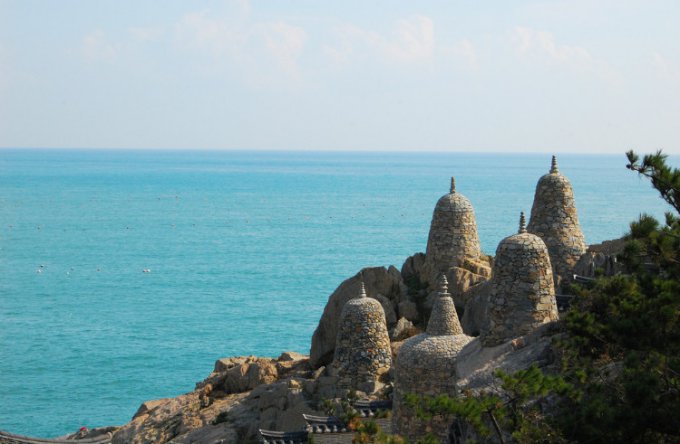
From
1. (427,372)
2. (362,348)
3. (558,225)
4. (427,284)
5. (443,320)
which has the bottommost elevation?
(362,348)

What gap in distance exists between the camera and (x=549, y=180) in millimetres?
27188

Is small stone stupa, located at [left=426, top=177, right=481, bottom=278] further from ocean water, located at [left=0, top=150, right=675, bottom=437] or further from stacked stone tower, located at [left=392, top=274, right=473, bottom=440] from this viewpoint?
ocean water, located at [left=0, top=150, right=675, bottom=437]

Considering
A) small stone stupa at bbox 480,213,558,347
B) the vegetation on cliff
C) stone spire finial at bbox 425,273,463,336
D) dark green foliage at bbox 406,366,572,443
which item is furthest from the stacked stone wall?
dark green foliage at bbox 406,366,572,443

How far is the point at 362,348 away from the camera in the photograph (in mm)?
25094

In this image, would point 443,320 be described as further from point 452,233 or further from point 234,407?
point 234,407

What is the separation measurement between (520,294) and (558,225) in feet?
22.8

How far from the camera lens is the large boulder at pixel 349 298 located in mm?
30203

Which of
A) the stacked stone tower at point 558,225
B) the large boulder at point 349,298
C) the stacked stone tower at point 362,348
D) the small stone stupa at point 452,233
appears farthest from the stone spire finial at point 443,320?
the large boulder at point 349,298

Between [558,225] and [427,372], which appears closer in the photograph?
[427,372]

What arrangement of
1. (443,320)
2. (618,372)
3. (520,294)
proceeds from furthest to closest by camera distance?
(443,320) → (520,294) → (618,372)

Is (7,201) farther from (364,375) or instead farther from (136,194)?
(364,375)

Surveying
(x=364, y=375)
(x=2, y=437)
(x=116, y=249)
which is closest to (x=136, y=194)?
(x=116, y=249)

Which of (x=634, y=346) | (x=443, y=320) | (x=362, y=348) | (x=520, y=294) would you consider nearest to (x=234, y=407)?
(x=362, y=348)

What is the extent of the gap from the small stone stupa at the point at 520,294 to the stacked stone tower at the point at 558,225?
6.18 m
